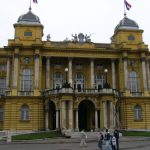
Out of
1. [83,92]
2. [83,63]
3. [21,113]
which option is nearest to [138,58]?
[83,63]

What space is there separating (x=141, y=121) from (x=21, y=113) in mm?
23217

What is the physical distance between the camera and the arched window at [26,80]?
63.8 meters

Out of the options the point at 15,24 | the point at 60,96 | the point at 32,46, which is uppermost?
the point at 15,24

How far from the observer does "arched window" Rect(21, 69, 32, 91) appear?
6378 centimetres

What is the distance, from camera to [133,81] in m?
68.1

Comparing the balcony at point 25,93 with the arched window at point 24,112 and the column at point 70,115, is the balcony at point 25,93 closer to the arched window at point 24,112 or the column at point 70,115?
the arched window at point 24,112

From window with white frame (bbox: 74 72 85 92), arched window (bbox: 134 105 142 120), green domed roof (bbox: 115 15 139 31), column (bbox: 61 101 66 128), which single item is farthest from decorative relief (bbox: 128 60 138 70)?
column (bbox: 61 101 66 128)

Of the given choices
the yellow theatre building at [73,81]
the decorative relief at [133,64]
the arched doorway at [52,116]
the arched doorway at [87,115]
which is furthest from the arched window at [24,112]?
the decorative relief at [133,64]

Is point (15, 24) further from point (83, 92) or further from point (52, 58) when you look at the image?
point (83, 92)

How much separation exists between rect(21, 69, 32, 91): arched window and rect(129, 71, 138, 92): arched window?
20260 millimetres

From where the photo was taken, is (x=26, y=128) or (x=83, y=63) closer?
(x=26, y=128)

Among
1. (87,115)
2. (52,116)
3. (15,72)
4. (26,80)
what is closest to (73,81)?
(87,115)

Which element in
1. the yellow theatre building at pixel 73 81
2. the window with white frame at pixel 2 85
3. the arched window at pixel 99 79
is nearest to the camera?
the yellow theatre building at pixel 73 81

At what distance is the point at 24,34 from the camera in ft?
219
